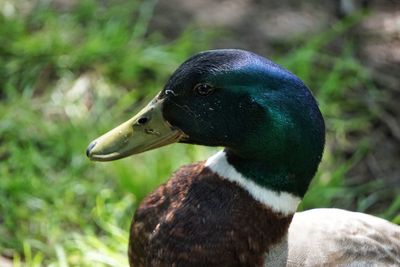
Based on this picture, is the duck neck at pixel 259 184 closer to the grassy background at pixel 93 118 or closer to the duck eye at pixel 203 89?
the duck eye at pixel 203 89

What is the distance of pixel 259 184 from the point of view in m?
2.23

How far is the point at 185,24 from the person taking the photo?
14.1 feet

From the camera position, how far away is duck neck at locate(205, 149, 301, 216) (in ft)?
7.30

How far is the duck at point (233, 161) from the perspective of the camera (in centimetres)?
216

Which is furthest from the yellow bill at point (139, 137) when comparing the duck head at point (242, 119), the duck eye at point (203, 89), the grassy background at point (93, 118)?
the grassy background at point (93, 118)

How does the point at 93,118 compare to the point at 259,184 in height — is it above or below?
below

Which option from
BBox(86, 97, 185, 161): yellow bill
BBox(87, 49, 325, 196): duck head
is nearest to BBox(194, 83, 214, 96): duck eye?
BBox(87, 49, 325, 196): duck head

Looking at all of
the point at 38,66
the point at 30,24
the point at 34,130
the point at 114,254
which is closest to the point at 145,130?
the point at 114,254

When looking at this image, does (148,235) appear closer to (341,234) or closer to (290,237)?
(290,237)

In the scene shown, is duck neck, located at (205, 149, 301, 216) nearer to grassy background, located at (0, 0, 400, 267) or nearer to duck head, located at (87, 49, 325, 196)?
duck head, located at (87, 49, 325, 196)

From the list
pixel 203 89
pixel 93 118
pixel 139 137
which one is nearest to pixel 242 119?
pixel 203 89

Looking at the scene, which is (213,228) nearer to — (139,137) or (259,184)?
(259,184)

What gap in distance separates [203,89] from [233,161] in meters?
0.23

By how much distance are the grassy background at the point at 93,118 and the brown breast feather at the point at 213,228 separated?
0.83 meters
